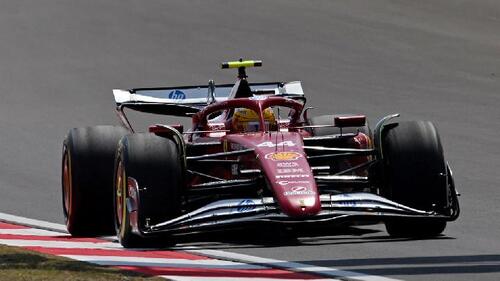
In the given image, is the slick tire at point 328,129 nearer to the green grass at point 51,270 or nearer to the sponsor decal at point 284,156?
the sponsor decal at point 284,156

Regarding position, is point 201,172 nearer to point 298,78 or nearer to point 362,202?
point 362,202

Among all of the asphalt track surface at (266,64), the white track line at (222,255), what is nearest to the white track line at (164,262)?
the white track line at (222,255)

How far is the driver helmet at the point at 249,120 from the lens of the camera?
12555mm

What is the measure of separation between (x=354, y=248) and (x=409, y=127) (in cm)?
131

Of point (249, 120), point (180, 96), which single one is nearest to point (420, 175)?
point (249, 120)

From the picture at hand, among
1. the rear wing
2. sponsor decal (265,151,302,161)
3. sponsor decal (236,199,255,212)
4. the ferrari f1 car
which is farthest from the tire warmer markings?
the rear wing

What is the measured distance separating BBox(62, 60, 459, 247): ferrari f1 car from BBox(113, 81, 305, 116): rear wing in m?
0.94

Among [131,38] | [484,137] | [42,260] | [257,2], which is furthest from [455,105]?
[42,260]

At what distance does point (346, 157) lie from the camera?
11.8 meters

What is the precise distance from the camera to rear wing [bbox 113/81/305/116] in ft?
45.6

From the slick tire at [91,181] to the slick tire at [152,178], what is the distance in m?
0.90

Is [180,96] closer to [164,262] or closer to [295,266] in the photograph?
[164,262]

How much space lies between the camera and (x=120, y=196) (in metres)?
11.7

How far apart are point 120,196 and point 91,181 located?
63 centimetres
